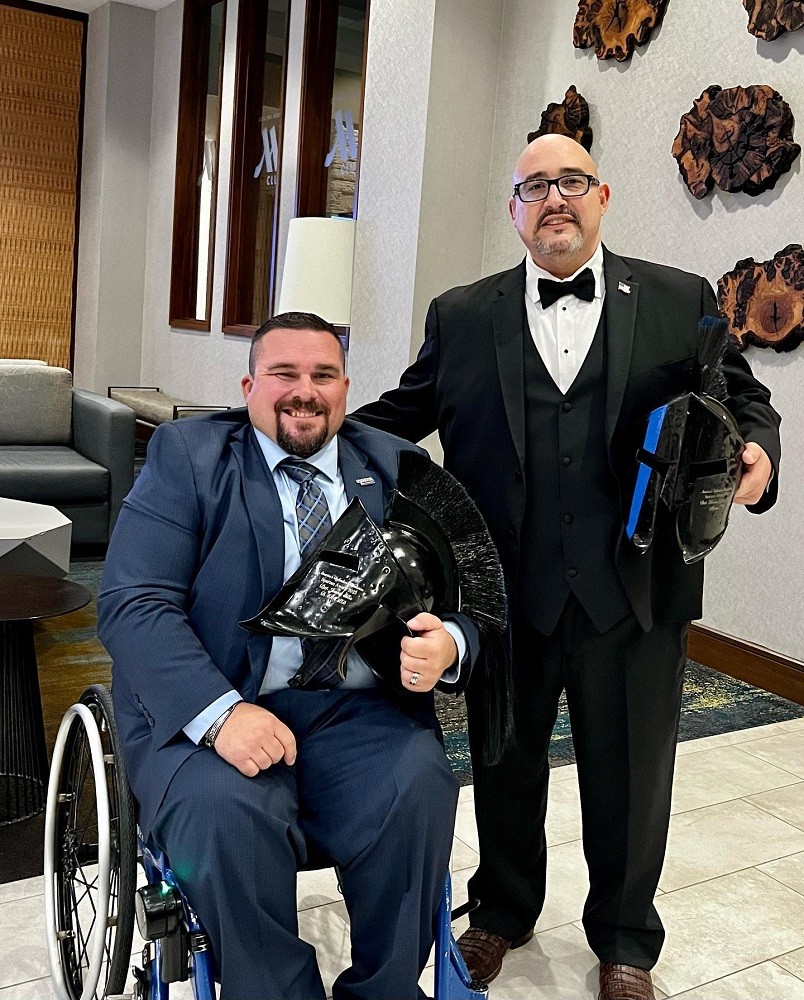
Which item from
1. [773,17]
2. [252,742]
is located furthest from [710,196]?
[252,742]

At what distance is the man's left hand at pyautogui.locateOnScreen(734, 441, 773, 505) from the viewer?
173 cm

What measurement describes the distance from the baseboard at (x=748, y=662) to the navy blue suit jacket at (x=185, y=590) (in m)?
2.36

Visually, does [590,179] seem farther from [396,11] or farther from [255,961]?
[396,11]

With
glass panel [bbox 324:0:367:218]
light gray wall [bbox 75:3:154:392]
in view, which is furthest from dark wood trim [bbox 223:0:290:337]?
light gray wall [bbox 75:3:154:392]

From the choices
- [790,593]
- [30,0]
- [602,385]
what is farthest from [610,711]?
[30,0]

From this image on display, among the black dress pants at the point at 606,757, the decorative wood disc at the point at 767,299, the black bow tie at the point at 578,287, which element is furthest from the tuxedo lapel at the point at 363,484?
the decorative wood disc at the point at 767,299

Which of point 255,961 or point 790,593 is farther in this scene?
point 790,593

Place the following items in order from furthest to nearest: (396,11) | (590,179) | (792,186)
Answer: (396,11) < (792,186) < (590,179)

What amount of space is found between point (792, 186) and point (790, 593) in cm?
139

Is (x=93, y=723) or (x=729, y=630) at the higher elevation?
(x=93, y=723)

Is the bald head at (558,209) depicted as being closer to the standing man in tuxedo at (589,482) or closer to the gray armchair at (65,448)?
the standing man in tuxedo at (589,482)

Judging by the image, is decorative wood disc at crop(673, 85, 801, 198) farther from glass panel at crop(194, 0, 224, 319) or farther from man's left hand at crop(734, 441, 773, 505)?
glass panel at crop(194, 0, 224, 319)

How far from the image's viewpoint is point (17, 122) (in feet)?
26.0

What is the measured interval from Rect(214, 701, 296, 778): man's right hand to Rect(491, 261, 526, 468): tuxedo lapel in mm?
621
